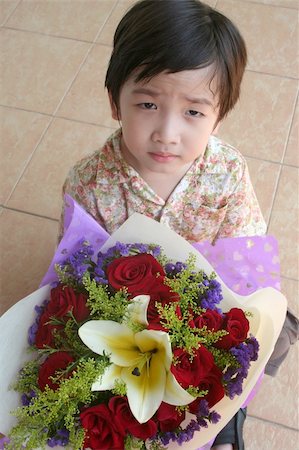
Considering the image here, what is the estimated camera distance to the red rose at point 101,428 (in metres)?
0.60

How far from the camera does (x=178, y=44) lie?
0.80 metres

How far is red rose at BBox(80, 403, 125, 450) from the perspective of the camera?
60cm

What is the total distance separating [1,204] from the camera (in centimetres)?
169

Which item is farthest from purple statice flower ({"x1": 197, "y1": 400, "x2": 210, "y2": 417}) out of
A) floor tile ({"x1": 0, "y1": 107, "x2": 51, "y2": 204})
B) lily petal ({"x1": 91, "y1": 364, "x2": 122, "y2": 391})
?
floor tile ({"x1": 0, "y1": 107, "x2": 51, "y2": 204})

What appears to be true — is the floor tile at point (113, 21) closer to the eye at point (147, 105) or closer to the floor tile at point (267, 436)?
the eye at point (147, 105)

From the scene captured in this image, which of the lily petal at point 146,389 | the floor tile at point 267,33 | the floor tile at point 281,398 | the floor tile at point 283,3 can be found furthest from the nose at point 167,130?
the floor tile at point 283,3

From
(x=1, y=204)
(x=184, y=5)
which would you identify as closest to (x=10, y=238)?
(x=1, y=204)

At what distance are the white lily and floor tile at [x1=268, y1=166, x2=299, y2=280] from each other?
984 mm

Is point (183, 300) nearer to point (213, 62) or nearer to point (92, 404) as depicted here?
point (92, 404)

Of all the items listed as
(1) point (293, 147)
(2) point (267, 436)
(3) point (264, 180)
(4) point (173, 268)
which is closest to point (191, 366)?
(4) point (173, 268)

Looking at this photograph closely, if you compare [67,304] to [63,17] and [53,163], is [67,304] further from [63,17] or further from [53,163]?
[63,17]

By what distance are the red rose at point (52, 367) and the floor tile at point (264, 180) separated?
1.09 meters

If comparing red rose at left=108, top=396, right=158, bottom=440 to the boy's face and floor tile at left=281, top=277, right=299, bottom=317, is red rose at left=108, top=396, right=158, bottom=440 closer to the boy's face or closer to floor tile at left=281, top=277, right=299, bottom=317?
the boy's face

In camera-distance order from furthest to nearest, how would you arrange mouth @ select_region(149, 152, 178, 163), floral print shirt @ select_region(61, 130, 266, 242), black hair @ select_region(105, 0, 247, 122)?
floral print shirt @ select_region(61, 130, 266, 242) < mouth @ select_region(149, 152, 178, 163) < black hair @ select_region(105, 0, 247, 122)
